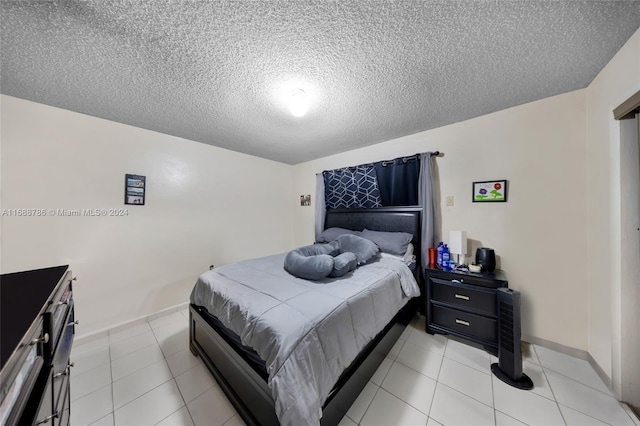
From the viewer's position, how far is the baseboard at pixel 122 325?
212 centimetres

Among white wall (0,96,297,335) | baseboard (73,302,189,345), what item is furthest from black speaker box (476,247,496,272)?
baseboard (73,302,189,345)

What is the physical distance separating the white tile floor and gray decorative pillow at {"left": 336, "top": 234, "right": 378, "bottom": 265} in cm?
90

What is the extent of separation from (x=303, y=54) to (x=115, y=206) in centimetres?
259

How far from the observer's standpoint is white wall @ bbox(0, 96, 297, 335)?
1890 mm

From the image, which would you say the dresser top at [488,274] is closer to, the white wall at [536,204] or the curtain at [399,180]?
the white wall at [536,204]

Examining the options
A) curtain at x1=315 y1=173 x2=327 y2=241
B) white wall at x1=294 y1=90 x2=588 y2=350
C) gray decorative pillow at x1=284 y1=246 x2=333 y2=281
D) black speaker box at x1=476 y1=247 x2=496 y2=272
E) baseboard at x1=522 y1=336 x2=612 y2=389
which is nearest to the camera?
baseboard at x1=522 y1=336 x2=612 y2=389

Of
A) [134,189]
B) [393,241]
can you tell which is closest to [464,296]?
[393,241]

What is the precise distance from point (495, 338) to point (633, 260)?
1.07 metres

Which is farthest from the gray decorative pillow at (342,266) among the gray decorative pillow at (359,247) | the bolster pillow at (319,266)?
the gray decorative pillow at (359,247)

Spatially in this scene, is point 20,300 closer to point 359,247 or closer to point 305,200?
point 359,247

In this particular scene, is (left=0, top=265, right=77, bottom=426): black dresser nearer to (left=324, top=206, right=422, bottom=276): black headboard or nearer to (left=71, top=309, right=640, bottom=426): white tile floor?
(left=71, top=309, right=640, bottom=426): white tile floor

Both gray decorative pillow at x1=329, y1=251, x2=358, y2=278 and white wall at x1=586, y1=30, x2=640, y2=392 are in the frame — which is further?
gray decorative pillow at x1=329, y1=251, x2=358, y2=278

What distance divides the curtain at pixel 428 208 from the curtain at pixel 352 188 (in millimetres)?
658

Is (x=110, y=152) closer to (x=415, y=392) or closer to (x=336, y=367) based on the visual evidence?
(x=336, y=367)
